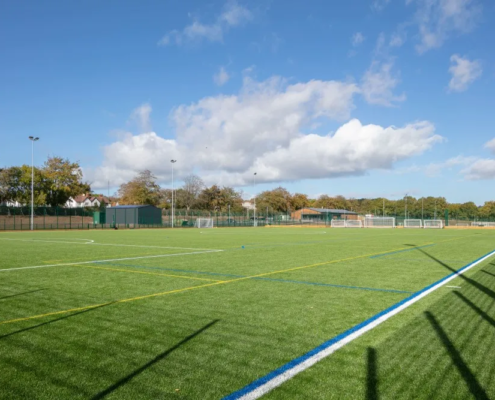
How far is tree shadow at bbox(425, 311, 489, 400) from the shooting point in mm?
3600

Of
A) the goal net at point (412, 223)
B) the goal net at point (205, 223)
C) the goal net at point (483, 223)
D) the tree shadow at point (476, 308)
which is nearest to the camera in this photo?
the tree shadow at point (476, 308)

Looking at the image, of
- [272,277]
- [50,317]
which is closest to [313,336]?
[50,317]

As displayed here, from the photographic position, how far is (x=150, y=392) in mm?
3557

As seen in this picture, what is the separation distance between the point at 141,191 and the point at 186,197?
12.4 meters

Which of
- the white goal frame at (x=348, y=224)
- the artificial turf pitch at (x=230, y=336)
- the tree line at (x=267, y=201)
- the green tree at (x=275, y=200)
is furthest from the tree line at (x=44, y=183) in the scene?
the artificial turf pitch at (x=230, y=336)

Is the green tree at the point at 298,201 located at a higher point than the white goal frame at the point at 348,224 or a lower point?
higher

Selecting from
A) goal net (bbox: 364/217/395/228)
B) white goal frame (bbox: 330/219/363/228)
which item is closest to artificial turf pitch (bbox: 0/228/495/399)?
white goal frame (bbox: 330/219/363/228)

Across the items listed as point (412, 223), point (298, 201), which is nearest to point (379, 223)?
point (412, 223)

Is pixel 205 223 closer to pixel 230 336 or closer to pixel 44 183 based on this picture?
pixel 44 183

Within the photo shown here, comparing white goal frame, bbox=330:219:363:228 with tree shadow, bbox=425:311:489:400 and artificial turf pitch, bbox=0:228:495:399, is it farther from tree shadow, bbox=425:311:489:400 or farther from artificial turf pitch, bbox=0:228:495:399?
tree shadow, bbox=425:311:489:400

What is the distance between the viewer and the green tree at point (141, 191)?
9269 cm

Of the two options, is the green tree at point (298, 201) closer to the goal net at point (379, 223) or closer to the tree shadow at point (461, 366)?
the goal net at point (379, 223)

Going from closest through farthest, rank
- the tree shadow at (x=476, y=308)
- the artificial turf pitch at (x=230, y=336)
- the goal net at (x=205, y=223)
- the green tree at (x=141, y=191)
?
the artificial turf pitch at (x=230, y=336)
the tree shadow at (x=476, y=308)
the goal net at (x=205, y=223)
the green tree at (x=141, y=191)

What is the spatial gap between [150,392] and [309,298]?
4.50 meters
